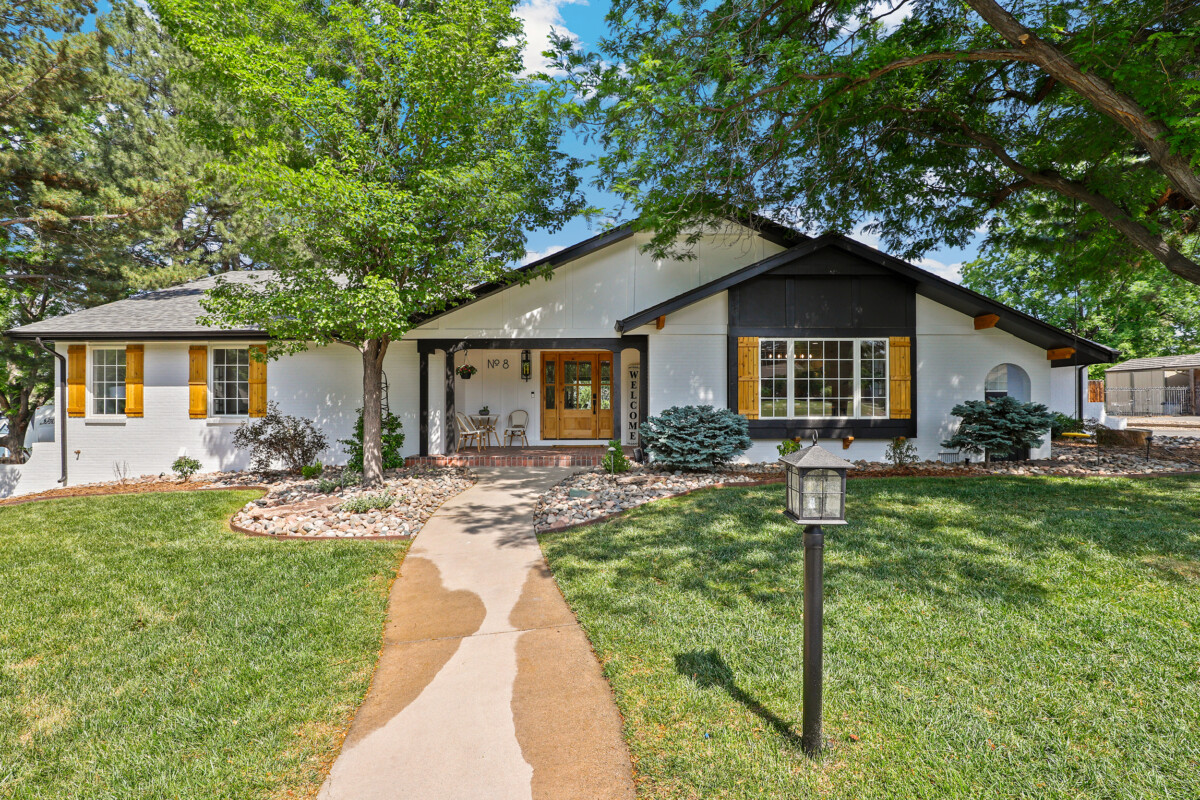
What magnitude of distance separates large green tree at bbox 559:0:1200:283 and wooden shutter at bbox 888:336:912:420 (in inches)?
95.5

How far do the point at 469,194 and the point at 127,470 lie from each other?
31.6 feet

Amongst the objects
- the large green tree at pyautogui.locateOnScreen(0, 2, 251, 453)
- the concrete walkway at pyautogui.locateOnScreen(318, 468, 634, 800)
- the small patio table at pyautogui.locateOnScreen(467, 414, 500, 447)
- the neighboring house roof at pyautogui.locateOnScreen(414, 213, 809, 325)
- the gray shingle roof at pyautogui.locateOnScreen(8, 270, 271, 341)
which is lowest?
the concrete walkway at pyautogui.locateOnScreen(318, 468, 634, 800)

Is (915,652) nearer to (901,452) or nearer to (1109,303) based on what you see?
(901,452)

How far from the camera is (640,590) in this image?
416 centimetres


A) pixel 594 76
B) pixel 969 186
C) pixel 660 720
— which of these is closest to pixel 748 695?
pixel 660 720

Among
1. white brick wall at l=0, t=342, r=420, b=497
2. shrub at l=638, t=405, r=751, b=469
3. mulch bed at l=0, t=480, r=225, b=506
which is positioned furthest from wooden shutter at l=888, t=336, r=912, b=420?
mulch bed at l=0, t=480, r=225, b=506

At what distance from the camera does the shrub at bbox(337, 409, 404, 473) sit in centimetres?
963

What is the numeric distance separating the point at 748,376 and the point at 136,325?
1240 centimetres

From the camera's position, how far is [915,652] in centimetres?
313

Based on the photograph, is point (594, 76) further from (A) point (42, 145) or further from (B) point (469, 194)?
(A) point (42, 145)

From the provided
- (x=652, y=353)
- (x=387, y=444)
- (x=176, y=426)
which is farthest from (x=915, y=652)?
(x=176, y=426)

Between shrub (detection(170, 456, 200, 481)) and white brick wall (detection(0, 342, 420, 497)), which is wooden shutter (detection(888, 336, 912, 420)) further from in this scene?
shrub (detection(170, 456, 200, 481))

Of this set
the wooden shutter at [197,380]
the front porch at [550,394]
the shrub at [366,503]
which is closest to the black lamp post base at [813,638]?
the shrub at [366,503]

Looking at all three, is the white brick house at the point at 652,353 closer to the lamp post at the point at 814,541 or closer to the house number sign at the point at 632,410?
the house number sign at the point at 632,410
